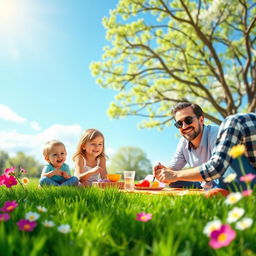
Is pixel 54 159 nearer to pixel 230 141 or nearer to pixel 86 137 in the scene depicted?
pixel 86 137

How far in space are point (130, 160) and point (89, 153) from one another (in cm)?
2728

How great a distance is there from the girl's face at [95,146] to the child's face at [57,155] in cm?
39

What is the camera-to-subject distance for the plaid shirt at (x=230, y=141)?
266cm

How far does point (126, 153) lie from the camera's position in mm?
32750

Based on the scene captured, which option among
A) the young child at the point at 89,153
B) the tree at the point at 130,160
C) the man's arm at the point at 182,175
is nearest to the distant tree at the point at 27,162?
the tree at the point at 130,160

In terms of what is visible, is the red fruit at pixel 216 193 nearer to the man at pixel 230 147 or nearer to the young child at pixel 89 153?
the man at pixel 230 147

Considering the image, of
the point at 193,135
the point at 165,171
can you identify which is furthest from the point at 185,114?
the point at 165,171

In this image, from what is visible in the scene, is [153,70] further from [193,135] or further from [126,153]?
[126,153]

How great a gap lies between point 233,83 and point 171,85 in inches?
122

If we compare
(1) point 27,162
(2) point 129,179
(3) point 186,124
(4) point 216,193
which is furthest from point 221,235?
(1) point 27,162

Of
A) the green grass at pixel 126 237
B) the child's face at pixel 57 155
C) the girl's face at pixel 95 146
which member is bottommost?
the green grass at pixel 126 237

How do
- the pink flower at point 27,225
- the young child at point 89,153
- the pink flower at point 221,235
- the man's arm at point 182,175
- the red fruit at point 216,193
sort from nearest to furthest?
1. the pink flower at point 221,235
2. the pink flower at point 27,225
3. the red fruit at point 216,193
4. the man's arm at point 182,175
5. the young child at point 89,153

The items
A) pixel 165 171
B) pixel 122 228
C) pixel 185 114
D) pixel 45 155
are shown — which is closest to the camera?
pixel 122 228

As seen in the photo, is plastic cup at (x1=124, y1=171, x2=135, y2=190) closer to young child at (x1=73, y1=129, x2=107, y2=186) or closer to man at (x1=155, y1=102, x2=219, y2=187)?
man at (x1=155, y1=102, x2=219, y2=187)
